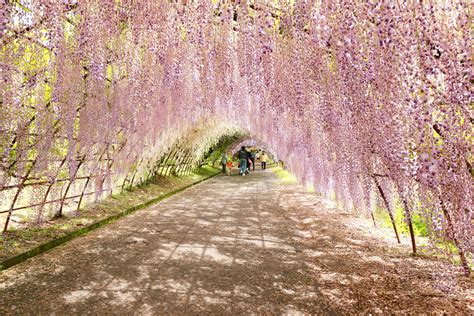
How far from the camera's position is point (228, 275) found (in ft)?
14.3

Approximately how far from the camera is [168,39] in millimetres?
6688

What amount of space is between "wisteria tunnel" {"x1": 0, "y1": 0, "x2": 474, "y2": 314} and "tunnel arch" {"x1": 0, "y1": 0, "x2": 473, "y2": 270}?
2 centimetres

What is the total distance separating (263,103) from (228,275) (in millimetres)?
6061

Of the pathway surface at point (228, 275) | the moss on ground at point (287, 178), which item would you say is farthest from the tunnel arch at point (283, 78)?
the moss on ground at point (287, 178)

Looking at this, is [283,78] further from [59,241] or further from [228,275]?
[59,241]

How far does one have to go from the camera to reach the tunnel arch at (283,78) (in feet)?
10.9

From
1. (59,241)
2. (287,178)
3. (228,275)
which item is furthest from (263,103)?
(287,178)

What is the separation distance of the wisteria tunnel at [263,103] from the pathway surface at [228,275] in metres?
0.03

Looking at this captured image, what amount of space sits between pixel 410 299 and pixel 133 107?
263 inches

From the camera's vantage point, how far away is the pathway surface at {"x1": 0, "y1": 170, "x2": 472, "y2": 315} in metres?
3.41

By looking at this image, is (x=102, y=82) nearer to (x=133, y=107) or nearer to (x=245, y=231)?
(x=133, y=107)

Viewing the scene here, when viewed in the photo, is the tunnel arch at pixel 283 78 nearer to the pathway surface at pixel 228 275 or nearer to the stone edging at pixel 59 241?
the pathway surface at pixel 228 275

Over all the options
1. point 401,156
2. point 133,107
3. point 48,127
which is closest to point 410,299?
point 401,156

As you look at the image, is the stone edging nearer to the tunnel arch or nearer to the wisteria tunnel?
the wisteria tunnel
